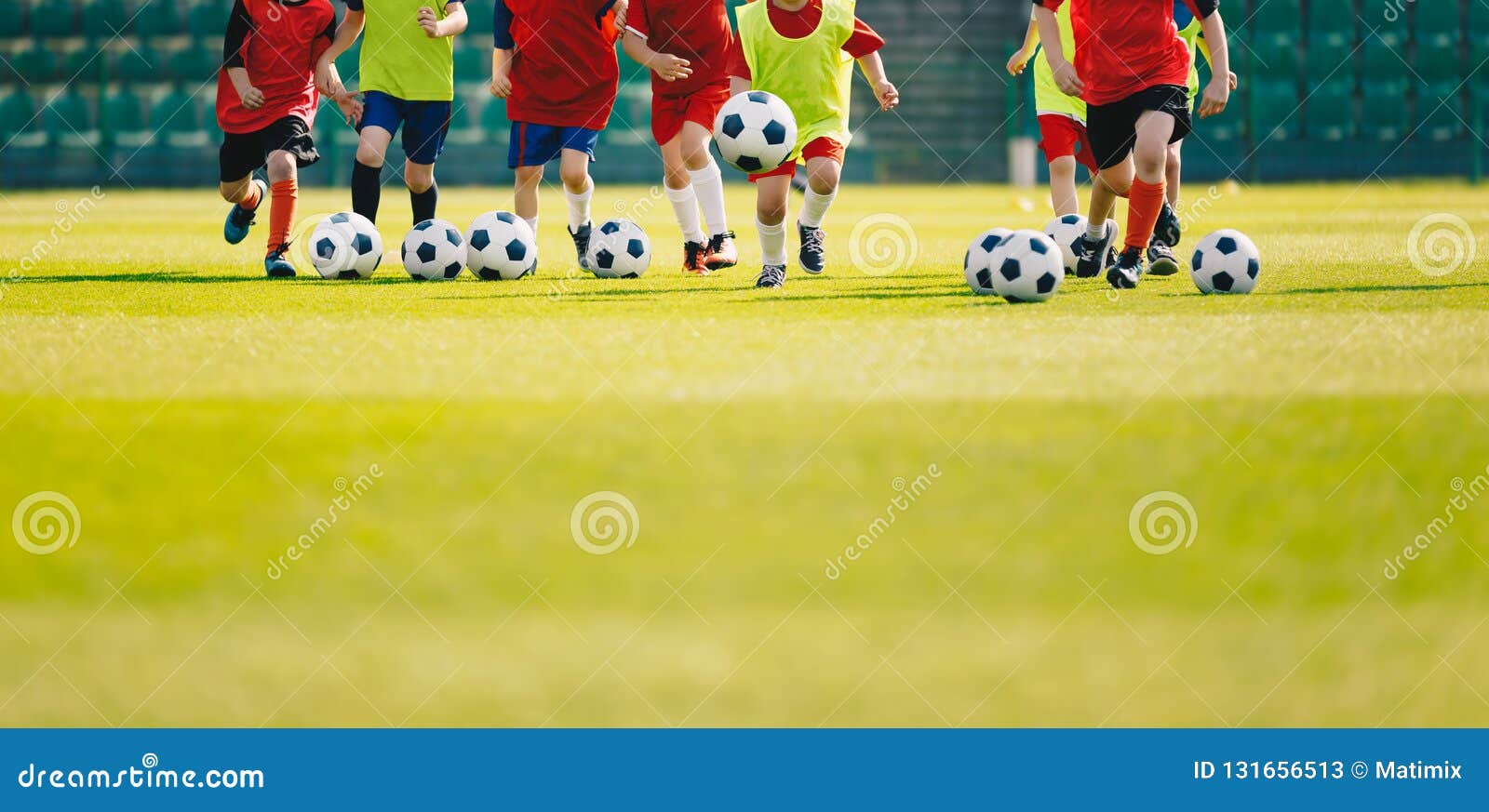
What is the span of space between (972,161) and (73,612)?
23.7m

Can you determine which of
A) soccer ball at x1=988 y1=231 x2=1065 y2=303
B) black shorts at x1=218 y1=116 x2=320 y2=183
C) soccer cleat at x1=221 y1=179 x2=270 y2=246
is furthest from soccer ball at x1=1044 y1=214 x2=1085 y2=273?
soccer cleat at x1=221 y1=179 x2=270 y2=246

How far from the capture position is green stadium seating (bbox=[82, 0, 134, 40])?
25.2m

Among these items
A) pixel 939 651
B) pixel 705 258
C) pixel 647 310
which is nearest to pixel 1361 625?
pixel 939 651

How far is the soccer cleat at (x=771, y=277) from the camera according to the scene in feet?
23.3

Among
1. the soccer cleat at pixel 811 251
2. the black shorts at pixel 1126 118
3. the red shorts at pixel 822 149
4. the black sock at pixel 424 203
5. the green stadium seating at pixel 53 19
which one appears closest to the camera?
the black shorts at pixel 1126 118

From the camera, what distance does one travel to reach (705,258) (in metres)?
8.16

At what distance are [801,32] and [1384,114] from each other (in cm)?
1940

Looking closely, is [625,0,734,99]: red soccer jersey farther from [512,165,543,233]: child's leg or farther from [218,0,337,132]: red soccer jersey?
[218,0,337,132]: red soccer jersey

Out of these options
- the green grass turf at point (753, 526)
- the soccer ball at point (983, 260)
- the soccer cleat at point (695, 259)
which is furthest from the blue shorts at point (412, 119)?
the soccer ball at point (983, 260)

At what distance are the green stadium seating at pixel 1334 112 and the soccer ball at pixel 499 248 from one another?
758 inches

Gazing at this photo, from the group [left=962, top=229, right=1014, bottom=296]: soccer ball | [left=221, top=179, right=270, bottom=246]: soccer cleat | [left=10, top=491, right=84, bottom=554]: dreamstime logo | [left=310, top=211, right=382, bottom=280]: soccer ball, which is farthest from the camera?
[left=221, top=179, right=270, bottom=246]: soccer cleat
